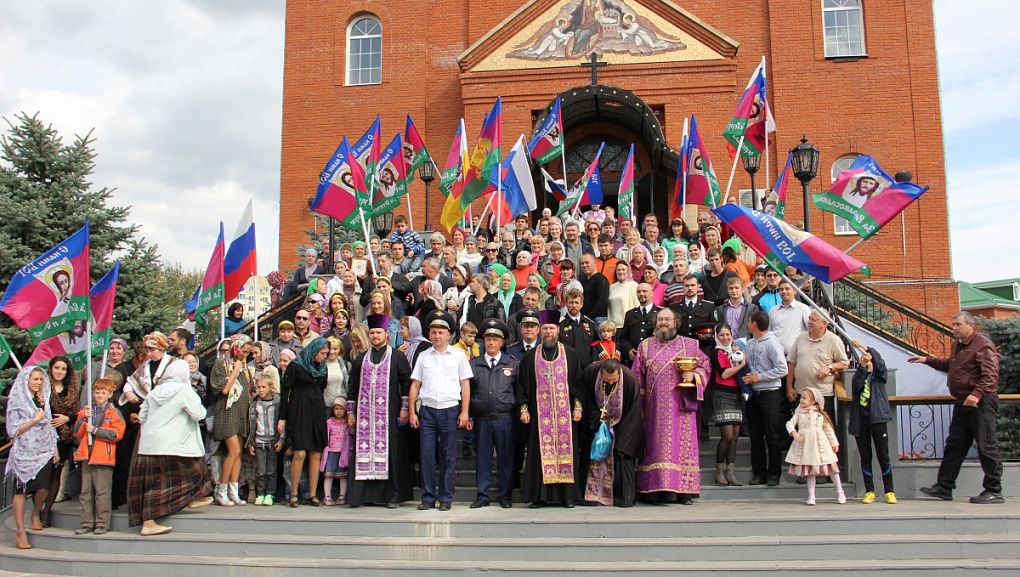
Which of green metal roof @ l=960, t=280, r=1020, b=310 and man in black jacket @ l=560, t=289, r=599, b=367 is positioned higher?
green metal roof @ l=960, t=280, r=1020, b=310

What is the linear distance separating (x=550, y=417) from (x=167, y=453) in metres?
3.96

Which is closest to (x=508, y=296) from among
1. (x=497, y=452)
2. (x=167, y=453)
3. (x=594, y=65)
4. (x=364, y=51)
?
(x=497, y=452)

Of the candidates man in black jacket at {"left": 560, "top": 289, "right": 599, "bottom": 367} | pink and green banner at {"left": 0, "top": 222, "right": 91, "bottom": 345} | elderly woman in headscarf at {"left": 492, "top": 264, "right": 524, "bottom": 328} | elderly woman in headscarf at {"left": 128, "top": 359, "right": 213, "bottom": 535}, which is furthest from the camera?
elderly woman in headscarf at {"left": 492, "top": 264, "right": 524, "bottom": 328}

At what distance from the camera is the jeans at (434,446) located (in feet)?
27.1

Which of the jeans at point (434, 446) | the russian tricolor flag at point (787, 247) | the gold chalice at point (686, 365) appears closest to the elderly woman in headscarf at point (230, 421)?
the jeans at point (434, 446)

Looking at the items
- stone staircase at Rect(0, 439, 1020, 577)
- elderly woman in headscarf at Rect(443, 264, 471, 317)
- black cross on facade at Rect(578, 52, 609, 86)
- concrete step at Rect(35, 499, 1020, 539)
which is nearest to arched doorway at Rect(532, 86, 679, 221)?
black cross on facade at Rect(578, 52, 609, 86)

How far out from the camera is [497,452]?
8430mm

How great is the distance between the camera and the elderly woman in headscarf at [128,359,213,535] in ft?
26.4

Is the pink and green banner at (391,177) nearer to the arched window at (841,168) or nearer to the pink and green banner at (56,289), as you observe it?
the pink and green banner at (56,289)

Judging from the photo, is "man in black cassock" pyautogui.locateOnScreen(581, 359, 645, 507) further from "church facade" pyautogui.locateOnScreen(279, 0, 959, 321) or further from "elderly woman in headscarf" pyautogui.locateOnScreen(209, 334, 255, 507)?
"church facade" pyautogui.locateOnScreen(279, 0, 959, 321)

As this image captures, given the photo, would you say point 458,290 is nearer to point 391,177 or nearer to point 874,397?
point 391,177

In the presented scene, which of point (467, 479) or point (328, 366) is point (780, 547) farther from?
point (328, 366)

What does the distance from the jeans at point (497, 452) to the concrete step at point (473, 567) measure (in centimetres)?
125

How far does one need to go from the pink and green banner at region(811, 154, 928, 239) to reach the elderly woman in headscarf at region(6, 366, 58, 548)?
385 inches
